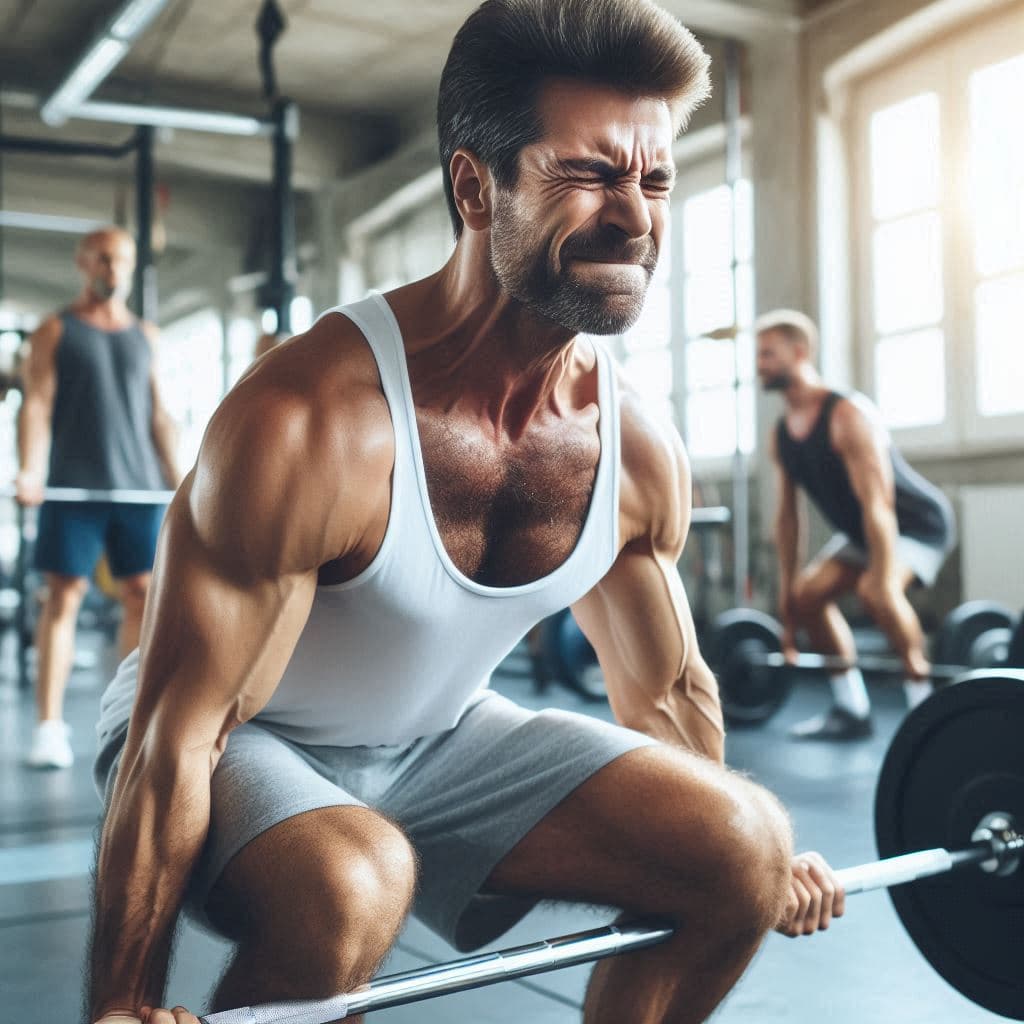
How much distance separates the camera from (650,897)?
3.41 ft

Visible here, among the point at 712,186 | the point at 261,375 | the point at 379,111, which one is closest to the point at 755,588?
A: the point at 712,186

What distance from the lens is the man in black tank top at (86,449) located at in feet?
9.65

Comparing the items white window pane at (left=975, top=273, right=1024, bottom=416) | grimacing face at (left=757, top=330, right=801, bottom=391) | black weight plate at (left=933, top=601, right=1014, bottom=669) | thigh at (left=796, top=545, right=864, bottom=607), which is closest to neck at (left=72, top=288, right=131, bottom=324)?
grimacing face at (left=757, top=330, right=801, bottom=391)

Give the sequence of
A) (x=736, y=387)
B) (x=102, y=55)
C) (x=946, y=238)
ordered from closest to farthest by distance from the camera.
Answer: (x=102, y=55) < (x=736, y=387) < (x=946, y=238)

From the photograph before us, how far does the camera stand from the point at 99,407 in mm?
3064

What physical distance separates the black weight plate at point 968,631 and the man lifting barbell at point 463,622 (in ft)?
10.0

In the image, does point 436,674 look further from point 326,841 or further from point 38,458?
point 38,458

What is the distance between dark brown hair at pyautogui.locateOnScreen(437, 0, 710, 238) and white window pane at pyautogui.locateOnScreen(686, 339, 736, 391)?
15.3 ft

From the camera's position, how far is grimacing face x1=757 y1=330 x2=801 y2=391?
364cm

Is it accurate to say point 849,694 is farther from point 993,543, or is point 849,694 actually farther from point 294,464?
point 294,464

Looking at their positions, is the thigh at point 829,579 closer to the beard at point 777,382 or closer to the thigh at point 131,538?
the beard at point 777,382

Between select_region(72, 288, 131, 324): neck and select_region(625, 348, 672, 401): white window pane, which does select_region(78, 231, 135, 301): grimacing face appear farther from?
select_region(625, 348, 672, 401): white window pane

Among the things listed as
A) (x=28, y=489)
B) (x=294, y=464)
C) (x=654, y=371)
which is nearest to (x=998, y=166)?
(x=654, y=371)

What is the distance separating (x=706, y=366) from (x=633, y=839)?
16.4ft
